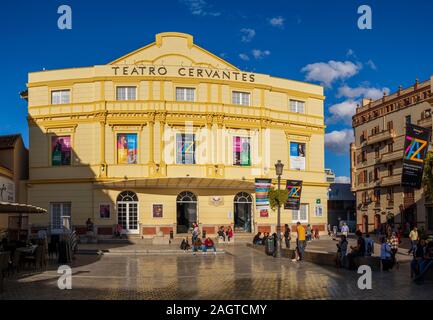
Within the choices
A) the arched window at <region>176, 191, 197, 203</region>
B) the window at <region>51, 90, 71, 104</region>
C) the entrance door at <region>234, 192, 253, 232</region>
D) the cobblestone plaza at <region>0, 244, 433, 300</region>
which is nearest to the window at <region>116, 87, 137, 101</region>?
the window at <region>51, 90, 71, 104</region>

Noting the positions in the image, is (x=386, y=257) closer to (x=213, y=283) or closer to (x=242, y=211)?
(x=213, y=283)

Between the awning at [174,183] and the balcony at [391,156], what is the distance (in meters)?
24.2

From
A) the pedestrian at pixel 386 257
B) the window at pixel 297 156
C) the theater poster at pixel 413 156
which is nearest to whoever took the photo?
the pedestrian at pixel 386 257

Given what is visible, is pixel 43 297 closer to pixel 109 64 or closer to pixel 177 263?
pixel 177 263

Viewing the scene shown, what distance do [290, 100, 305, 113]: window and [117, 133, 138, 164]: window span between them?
533 inches

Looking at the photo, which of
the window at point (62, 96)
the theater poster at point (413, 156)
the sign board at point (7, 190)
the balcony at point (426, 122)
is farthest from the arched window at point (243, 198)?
the theater poster at point (413, 156)

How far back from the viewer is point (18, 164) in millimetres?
42031

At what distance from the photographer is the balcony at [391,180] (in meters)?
58.8

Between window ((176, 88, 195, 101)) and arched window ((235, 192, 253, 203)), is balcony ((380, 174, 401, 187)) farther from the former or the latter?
window ((176, 88, 195, 101))

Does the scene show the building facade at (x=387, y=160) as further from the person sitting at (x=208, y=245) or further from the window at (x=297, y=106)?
the person sitting at (x=208, y=245)

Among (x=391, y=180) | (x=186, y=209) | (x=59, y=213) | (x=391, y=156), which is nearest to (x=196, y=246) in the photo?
(x=186, y=209)

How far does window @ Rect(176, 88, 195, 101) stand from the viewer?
41.8 meters

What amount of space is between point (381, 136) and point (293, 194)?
26591mm

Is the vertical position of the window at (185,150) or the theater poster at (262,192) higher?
the window at (185,150)
